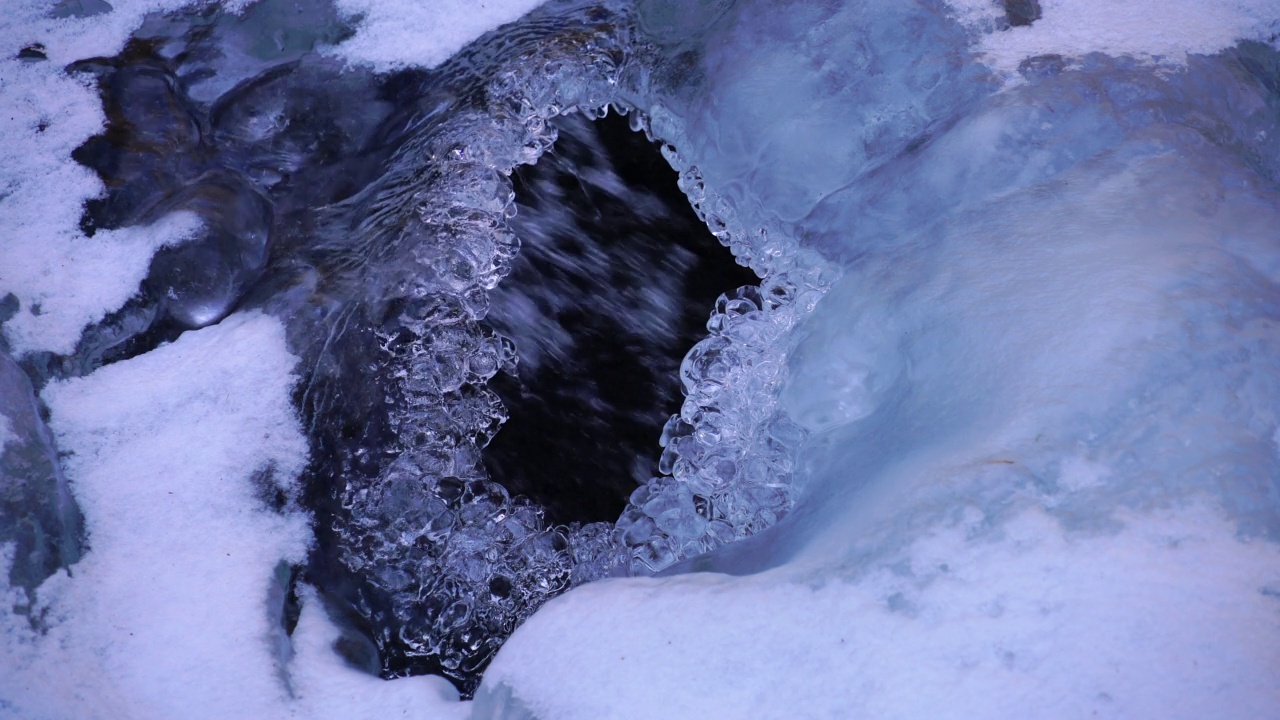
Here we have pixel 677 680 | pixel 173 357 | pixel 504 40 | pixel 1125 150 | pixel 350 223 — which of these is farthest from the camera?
pixel 504 40

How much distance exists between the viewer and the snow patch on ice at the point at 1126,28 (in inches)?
69.8

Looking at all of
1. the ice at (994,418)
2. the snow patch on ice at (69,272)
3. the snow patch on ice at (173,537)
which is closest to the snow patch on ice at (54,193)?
the snow patch on ice at (69,272)

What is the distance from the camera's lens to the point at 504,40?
2252 millimetres

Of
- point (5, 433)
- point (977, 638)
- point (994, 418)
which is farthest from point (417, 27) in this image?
point (977, 638)

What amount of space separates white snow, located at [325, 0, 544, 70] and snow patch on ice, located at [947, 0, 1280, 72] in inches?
43.2

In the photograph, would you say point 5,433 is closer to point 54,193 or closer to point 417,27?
point 54,193

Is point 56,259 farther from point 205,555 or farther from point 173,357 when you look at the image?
point 205,555

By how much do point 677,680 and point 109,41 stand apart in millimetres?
2078

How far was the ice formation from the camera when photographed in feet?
3.81

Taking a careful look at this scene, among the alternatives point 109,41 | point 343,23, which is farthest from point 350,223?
point 109,41

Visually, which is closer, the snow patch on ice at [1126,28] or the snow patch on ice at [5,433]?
the snow patch on ice at [5,433]

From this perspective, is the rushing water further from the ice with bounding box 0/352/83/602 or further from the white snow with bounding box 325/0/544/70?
the ice with bounding box 0/352/83/602

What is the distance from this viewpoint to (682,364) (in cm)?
189

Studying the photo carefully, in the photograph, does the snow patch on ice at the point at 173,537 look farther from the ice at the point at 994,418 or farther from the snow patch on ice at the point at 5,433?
the ice at the point at 994,418
